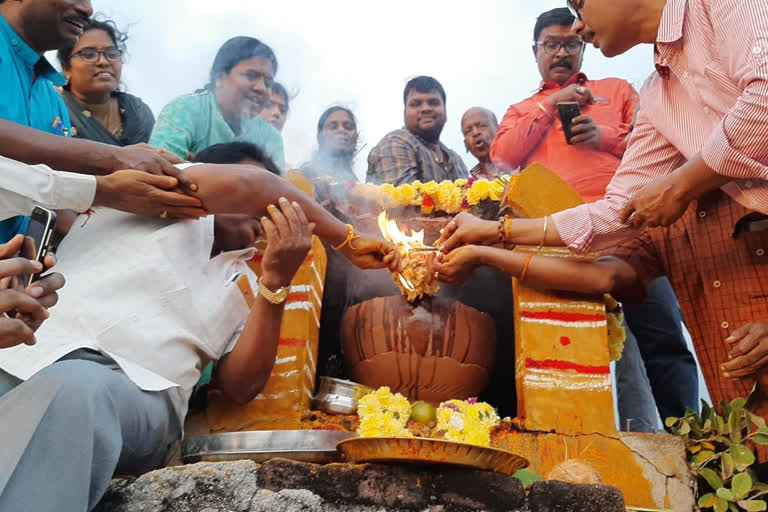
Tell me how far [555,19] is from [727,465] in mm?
3448

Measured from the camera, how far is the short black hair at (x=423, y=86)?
20.2 feet

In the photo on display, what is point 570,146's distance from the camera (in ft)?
16.2

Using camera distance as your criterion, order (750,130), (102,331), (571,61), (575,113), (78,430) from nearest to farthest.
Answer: (78,430) < (102,331) < (750,130) < (575,113) < (571,61)

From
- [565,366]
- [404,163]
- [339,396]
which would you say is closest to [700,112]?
[565,366]

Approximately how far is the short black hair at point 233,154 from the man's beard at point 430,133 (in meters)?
2.55

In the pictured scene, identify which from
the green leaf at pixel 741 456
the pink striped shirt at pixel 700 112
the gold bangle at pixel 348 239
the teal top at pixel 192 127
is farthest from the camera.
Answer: the teal top at pixel 192 127

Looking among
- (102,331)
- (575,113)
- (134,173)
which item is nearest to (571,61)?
(575,113)

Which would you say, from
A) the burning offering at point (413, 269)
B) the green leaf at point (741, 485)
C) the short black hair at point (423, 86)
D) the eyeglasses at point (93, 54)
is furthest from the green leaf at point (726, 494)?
the eyeglasses at point (93, 54)

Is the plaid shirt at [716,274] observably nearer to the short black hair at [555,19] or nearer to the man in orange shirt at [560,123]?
the man in orange shirt at [560,123]

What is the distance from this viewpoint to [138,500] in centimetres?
247

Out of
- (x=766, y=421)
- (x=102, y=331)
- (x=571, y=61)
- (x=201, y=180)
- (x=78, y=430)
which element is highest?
(x=571, y=61)

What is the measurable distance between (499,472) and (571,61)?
145 inches

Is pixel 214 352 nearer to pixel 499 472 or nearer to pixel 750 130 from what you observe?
pixel 499 472

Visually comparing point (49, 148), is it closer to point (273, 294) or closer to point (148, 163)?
point (148, 163)
